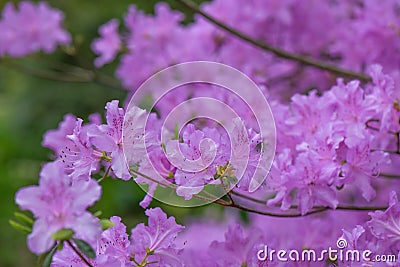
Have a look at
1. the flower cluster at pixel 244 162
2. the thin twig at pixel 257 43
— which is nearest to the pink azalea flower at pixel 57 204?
the flower cluster at pixel 244 162

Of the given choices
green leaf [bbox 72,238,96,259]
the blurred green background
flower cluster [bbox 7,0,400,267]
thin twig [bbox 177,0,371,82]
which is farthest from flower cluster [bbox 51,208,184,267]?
the blurred green background

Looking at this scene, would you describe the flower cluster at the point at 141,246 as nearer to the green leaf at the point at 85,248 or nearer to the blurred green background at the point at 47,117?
the green leaf at the point at 85,248

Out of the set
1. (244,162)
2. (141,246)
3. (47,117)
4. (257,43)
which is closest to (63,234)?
(141,246)

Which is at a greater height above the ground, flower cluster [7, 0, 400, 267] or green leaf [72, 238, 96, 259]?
flower cluster [7, 0, 400, 267]

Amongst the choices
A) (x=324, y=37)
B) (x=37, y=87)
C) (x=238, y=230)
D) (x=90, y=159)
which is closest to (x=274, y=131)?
(x=238, y=230)

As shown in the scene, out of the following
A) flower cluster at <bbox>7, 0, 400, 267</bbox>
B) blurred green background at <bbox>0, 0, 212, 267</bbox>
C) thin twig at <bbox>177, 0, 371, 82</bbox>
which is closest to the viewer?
flower cluster at <bbox>7, 0, 400, 267</bbox>

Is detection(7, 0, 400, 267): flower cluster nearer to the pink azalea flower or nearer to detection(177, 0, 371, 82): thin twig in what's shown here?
the pink azalea flower

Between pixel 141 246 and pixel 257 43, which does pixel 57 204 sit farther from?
pixel 257 43

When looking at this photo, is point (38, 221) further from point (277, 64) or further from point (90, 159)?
point (277, 64)
